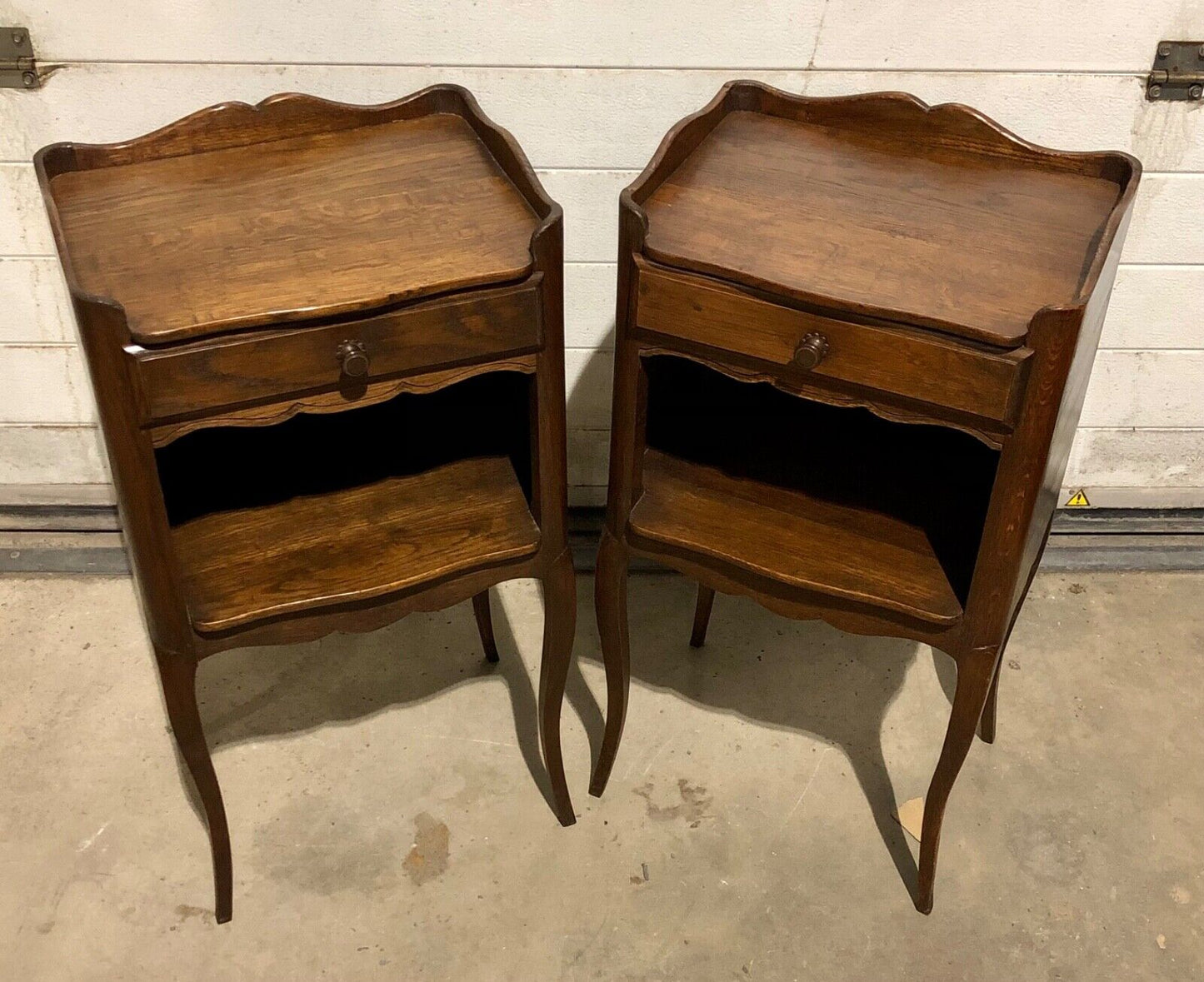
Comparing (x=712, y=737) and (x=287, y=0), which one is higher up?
(x=287, y=0)

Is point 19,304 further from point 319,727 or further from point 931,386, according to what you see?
point 931,386

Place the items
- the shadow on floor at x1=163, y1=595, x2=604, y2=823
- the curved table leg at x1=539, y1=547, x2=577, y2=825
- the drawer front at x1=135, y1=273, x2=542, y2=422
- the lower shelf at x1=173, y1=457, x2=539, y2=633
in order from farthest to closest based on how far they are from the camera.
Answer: the shadow on floor at x1=163, y1=595, x2=604, y2=823
the curved table leg at x1=539, y1=547, x2=577, y2=825
the lower shelf at x1=173, y1=457, x2=539, y2=633
the drawer front at x1=135, y1=273, x2=542, y2=422

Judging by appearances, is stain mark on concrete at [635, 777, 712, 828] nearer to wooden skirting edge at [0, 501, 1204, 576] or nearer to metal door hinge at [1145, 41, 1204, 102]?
wooden skirting edge at [0, 501, 1204, 576]

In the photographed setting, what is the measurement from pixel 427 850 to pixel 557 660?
36 cm

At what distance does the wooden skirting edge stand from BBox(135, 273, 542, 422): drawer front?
964mm

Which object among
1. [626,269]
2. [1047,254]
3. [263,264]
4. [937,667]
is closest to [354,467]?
[263,264]

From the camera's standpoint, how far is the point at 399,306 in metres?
1.18

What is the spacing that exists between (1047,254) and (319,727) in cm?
123

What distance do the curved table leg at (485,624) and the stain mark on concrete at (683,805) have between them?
0.34 m

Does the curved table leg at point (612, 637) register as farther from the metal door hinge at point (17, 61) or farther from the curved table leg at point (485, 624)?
the metal door hinge at point (17, 61)

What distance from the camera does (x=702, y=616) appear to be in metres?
1.93

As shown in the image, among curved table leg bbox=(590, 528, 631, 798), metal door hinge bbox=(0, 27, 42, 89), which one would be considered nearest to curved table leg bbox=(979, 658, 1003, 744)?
curved table leg bbox=(590, 528, 631, 798)

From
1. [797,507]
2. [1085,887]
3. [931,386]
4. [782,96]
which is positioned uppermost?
[782,96]

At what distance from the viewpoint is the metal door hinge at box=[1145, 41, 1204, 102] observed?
1.65m
